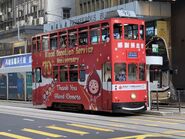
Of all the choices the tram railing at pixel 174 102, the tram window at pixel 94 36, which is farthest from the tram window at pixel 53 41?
the tram railing at pixel 174 102

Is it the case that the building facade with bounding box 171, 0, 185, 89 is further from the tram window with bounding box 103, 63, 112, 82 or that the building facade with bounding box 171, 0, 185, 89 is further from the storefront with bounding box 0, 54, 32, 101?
the tram window with bounding box 103, 63, 112, 82

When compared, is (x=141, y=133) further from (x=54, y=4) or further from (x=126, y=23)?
(x=54, y=4)

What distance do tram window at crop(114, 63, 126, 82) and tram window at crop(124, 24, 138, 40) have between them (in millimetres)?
1348

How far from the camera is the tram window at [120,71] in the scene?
21991 millimetres

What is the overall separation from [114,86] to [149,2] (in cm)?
1956

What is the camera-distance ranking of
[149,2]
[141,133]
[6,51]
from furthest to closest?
[6,51] < [149,2] < [141,133]

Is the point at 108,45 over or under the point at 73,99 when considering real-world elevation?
over

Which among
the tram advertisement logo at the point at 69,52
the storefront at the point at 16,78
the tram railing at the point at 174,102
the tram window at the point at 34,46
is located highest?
the tram window at the point at 34,46

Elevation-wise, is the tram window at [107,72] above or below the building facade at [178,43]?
below

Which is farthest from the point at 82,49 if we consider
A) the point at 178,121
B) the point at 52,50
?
the point at 178,121

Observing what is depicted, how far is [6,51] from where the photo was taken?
72375 mm

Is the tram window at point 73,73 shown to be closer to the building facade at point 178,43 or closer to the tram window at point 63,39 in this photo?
the tram window at point 63,39

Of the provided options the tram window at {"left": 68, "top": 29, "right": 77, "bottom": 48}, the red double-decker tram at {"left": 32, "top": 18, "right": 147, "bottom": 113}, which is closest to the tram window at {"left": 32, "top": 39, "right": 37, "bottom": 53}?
the red double-decker tram at {"left": 32, "top": 18, "right": 147, "bottom": 113}

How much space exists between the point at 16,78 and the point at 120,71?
68.2 ft
